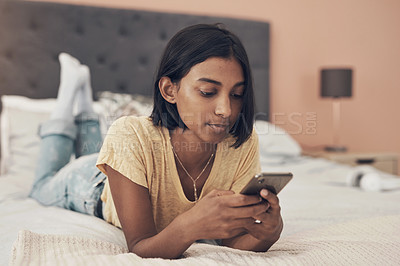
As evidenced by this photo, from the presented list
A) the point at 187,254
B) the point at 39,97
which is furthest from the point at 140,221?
the point at 39,97

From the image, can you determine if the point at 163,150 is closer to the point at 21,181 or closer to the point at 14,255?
the point at 14,255

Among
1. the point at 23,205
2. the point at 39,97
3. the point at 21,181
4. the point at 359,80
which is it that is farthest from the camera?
the point at 359,80

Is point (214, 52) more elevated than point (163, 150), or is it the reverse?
point (214, 52)

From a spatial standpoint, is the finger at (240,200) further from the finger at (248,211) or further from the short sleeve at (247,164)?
the short sleeve at (247,164)

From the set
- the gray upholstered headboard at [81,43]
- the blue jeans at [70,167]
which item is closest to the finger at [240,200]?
the blue jeans at [70,167]

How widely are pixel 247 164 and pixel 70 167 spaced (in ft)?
2.36

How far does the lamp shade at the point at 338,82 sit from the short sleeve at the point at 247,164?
7.17 ft

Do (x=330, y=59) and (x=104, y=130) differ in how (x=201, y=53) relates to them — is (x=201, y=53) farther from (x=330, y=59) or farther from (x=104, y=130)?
(x=330, y=59)

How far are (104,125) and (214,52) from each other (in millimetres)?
1168

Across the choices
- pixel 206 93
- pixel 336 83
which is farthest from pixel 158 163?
pixel 336 83

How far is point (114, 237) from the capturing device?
1043mm

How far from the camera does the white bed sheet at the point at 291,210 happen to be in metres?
1.08

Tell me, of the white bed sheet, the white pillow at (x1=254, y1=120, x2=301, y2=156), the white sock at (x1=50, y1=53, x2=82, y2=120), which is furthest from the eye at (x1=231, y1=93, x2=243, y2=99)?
the white pillow at (x1=254, y1=120, x2=301, y2=156)

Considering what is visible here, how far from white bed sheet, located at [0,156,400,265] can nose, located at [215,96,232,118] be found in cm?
44
